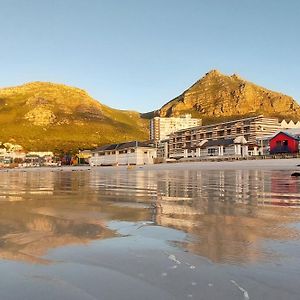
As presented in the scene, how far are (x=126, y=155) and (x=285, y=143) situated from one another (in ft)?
196

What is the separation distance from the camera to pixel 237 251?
4961 mm

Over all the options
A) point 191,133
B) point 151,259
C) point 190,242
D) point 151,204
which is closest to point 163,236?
point 190,242

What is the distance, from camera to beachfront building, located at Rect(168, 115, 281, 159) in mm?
96375

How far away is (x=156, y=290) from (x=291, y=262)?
1.88 meters

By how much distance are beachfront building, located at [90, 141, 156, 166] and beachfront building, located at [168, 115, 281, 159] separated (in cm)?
1187

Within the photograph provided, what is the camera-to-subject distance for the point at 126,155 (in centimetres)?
12575

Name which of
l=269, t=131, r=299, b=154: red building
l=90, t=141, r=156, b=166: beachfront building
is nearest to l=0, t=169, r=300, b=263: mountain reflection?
l=269, t=131, r=299, b=154: red building

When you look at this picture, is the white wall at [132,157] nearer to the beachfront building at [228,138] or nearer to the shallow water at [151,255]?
the beachfront building at [228,138]

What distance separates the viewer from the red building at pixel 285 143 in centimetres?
A: 7819

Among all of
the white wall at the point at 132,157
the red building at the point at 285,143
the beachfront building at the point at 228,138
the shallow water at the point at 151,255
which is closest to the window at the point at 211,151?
the beachfront building at the point at 228,138

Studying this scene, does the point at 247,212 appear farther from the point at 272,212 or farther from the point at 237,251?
the point at 237,251

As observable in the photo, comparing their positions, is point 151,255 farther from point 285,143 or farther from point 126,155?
point 126,155

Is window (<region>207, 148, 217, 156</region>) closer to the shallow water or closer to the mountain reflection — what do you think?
the mountain reflection

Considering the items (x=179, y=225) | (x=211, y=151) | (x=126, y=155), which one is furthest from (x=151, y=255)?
(x=126, y=155)
